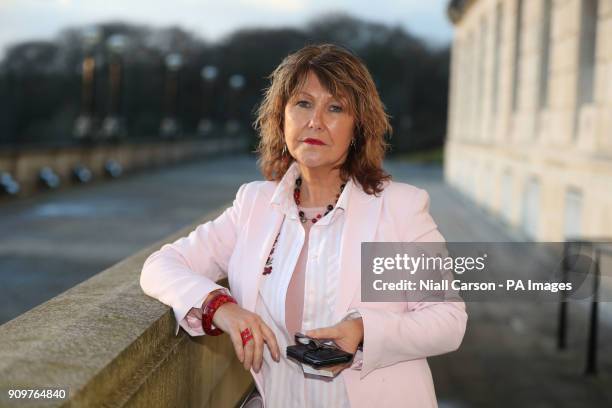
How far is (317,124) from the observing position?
9.10 ft

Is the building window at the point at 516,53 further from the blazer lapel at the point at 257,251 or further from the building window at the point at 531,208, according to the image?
the blazer lapel at the point at 257,251

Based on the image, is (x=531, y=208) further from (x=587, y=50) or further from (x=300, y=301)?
(x=300, y=301)

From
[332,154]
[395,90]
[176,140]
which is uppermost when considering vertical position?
[332,154]

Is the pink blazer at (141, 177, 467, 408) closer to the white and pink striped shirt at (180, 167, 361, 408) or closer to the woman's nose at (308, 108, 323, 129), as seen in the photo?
the white and pink striped shirt at (180, 167, 361, 408)

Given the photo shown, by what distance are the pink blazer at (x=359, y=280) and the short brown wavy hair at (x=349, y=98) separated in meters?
0.13

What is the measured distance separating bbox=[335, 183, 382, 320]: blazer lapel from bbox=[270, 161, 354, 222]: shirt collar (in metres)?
0.03

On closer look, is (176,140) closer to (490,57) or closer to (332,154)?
(490,57)

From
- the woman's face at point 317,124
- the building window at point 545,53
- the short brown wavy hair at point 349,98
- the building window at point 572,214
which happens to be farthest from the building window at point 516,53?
the woman's face at point 317,124

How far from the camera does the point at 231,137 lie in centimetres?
5778

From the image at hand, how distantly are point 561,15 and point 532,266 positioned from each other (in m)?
3.97

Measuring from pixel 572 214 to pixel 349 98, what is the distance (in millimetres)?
9228

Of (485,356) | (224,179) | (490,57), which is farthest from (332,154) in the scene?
(224,179)

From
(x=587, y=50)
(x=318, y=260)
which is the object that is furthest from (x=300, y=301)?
(x=587, y=50)

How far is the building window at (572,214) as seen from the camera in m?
10.8
